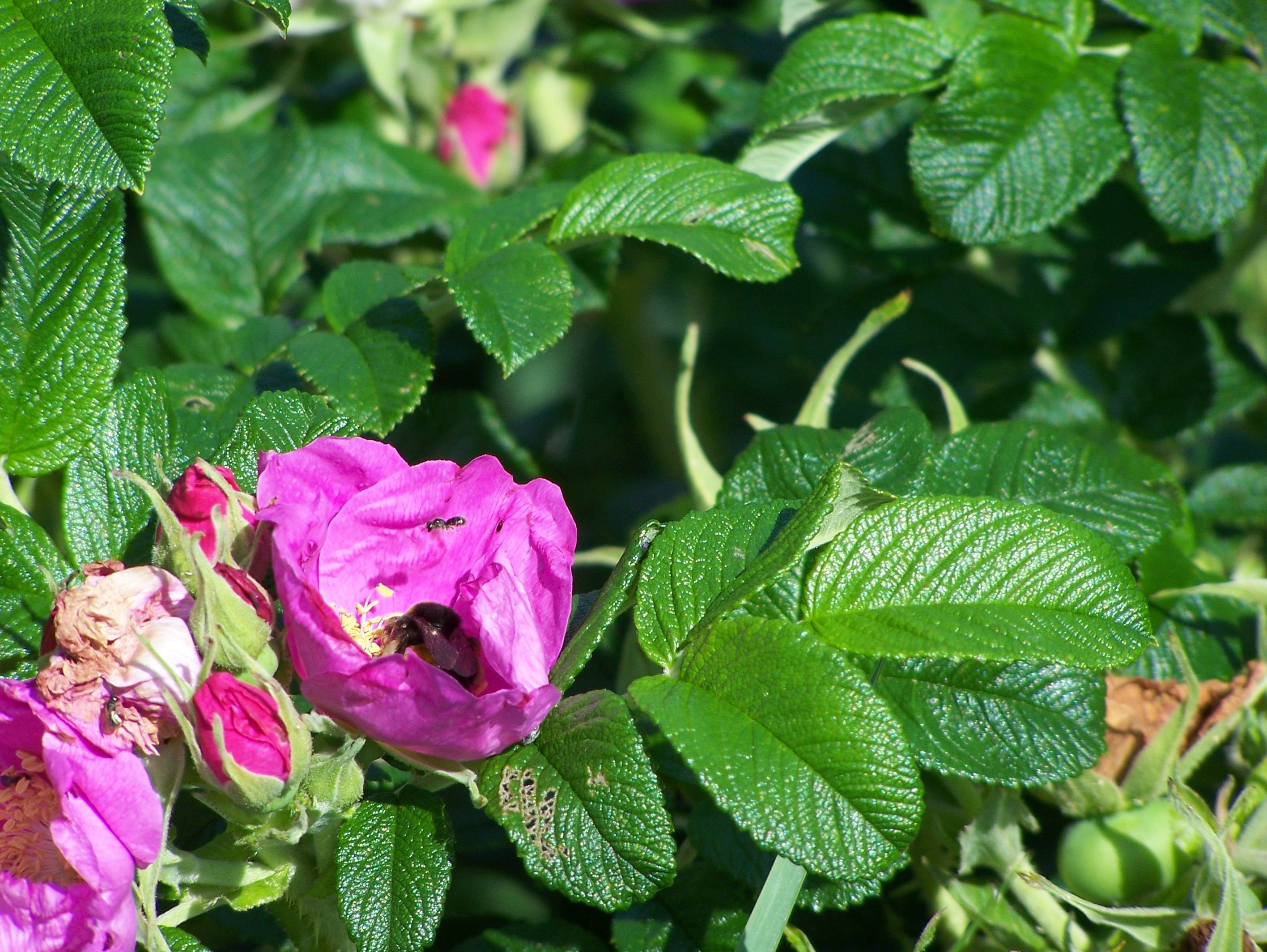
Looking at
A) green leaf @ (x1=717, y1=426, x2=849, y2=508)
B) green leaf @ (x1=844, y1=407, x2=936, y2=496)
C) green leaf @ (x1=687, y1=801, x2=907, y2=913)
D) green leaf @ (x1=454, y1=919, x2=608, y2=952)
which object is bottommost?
green leaf @ (x1=454, y1=919, x2=608, y2=952)


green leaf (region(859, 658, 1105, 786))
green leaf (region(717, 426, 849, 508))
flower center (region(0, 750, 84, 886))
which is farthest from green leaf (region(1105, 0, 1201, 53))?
flower center (region(0, 750, 84, 886))

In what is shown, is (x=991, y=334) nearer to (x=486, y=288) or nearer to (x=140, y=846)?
(x=486, y=288)

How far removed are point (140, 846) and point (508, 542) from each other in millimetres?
250

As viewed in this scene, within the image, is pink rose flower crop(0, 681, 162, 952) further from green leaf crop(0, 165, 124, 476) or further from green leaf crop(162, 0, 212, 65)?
green leaf crop(162, 0, 212, 65)

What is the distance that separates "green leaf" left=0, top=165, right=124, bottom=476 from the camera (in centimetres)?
79

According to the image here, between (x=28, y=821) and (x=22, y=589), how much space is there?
0.57 ft

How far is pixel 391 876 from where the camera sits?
64 cm

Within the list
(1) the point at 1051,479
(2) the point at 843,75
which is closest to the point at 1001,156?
(2) the point at 843,75

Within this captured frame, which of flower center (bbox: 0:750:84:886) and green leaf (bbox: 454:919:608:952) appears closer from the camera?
flower center (bbox: 0:750:84:886)

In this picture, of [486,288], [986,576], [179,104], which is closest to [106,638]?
[486,288]

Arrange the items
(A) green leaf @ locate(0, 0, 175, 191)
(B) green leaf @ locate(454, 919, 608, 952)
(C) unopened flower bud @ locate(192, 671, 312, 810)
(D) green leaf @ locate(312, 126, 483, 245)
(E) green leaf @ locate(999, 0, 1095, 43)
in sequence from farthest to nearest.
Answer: (D) green leaf @ locate(312, 126, 483, 245) → (E) green leaf @ locate(999, 0, 1095, 43) → (B) green leaf @ locate(454, 919, 608, 952) → (A) green leaf @ locate(0, 0, 175, 191) → (C) unopened flower bud @ locate(192, 671, 312, 810)

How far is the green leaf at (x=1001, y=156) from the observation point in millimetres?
1009

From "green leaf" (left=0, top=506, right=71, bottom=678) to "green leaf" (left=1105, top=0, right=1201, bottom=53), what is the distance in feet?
3.30

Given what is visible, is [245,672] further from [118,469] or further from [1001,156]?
[1001,156]
